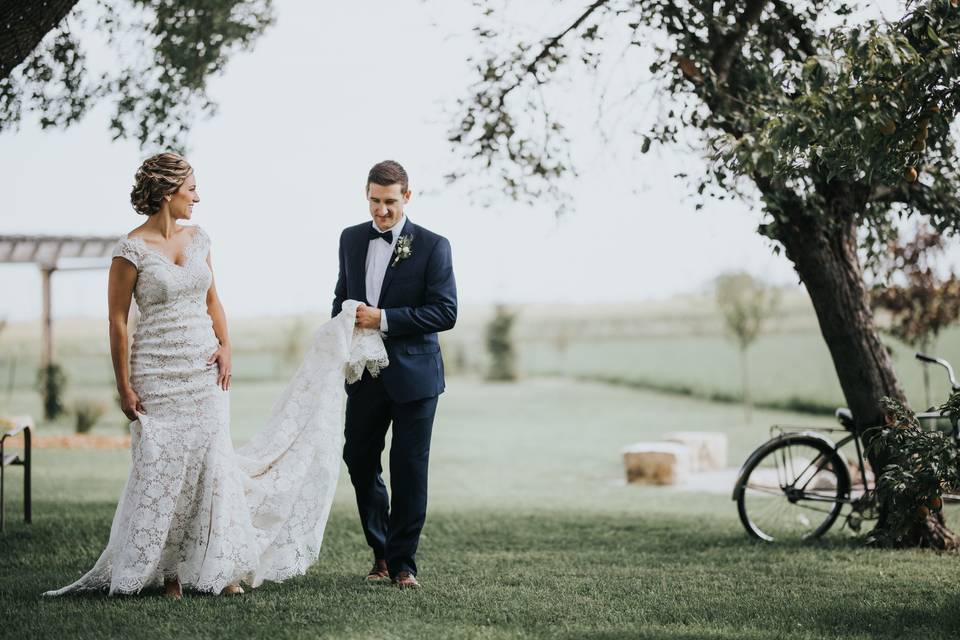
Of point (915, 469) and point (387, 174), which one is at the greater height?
point (387, 174)

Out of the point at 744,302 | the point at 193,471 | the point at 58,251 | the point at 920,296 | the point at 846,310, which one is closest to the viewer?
the point at 193,471

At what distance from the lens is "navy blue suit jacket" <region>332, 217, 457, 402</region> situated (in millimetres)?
5086

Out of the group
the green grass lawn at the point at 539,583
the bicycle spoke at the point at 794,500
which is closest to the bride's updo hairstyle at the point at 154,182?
the green grass lawn at the point at 539,583

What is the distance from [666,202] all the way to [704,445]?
24.9 feet

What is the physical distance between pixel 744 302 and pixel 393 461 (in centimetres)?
1807

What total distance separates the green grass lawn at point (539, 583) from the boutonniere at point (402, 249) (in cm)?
171

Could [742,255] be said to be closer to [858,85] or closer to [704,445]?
[704,445]

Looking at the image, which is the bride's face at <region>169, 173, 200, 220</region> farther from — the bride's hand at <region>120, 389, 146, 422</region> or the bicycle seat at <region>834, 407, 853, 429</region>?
the bicycle seat at <region>834, 407, 853, 429</region>

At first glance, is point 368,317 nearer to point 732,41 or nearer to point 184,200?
point 184,200

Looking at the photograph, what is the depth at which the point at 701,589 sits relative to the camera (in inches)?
219

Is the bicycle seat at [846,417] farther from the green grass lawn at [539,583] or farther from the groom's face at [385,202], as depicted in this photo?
the groom's face at [385,202]

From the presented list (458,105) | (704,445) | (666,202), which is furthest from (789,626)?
(704,445)

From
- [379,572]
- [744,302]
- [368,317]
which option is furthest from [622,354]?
[368,317]

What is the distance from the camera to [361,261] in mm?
5266
